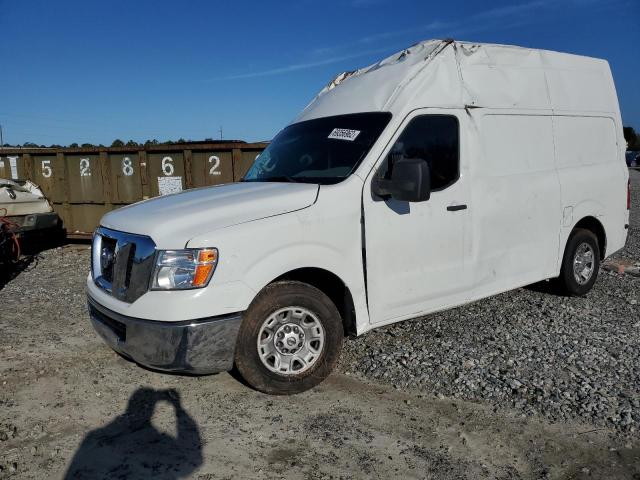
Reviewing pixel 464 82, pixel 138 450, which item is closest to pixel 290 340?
pixel 138 450

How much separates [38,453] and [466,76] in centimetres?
423

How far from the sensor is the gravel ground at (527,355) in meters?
3.60

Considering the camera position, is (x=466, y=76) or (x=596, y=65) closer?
(x=466, y=76)

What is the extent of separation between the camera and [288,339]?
365 cm

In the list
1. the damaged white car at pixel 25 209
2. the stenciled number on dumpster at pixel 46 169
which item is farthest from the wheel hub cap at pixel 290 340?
the stenciled number on dumpster at pixel 46 169

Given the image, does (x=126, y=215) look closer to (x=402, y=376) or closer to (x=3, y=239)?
(x=402, y=376)

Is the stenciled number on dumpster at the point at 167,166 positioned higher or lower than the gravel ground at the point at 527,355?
higher

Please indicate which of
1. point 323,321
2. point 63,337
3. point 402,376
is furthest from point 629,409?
point 63,337

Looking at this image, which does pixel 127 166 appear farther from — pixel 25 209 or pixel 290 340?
pixel 290 340

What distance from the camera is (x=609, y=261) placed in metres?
7.73

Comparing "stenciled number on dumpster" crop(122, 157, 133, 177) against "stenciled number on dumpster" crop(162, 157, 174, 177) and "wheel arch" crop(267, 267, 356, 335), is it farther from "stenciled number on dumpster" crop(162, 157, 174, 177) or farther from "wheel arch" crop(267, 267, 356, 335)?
"wheel arch" crop(267, 267, 356, 335)

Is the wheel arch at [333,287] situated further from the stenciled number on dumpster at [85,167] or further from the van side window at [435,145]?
the stenciled number on dumpster at [85,167]

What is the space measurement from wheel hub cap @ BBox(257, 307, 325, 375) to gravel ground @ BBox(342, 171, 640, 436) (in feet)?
2.06

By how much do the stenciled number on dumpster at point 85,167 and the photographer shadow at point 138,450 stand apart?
7494 millimetres
